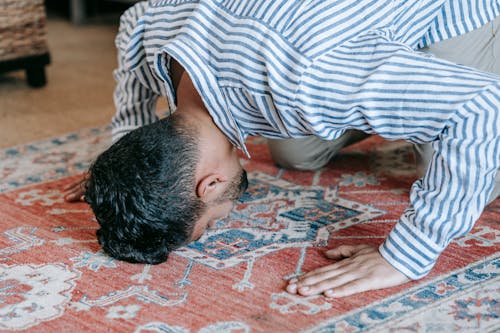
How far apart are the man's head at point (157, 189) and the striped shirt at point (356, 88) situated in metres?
0.08

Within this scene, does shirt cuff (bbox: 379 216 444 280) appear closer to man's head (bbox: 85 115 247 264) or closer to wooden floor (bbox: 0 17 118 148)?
man's head (bbox: 85 115 247 264)

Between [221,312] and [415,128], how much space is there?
1.36 ft

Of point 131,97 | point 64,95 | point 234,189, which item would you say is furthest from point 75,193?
point 64,95

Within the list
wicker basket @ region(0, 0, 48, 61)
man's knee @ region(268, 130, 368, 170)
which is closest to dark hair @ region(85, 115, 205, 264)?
man's knee @ region(268, 130, 368, 170)

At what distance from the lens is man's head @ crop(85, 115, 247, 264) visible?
119 centimetres

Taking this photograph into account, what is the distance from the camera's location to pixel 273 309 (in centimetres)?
115

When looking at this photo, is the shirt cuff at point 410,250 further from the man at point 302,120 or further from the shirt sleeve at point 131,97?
the shirt sleeve at point 131,97

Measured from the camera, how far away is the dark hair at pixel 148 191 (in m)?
1.19

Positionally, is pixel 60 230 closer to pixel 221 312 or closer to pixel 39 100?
pixel 221 312

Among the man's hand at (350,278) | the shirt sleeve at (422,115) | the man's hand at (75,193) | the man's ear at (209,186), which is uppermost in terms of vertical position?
the shirt sleeve at (422,115)

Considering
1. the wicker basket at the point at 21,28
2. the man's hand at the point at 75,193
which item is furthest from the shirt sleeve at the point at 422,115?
the wicker basket at the point at 21,28

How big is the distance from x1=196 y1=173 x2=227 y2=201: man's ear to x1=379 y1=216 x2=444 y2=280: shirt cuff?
0.30 meters

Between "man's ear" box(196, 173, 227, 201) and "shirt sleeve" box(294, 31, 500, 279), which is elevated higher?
"shirt sleeve" box(294, 31, 500, 279)

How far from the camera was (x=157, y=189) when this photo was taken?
119 cm
